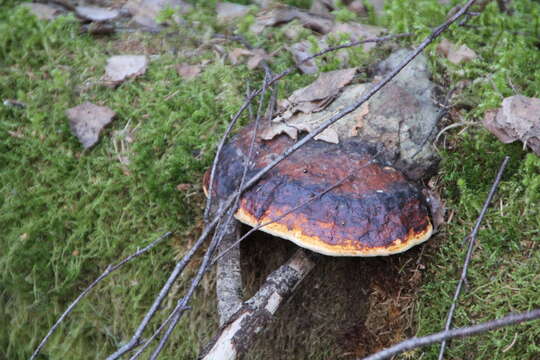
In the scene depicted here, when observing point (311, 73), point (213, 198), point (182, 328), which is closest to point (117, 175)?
point (213, 198)

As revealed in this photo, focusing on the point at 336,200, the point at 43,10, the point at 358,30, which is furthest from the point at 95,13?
the point at 336,200

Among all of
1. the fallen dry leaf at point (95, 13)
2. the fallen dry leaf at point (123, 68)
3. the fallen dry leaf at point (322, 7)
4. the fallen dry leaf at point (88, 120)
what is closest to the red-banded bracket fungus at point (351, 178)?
the fallen dry leaf at point (88, 120)

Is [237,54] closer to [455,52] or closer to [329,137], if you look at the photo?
[329,137]

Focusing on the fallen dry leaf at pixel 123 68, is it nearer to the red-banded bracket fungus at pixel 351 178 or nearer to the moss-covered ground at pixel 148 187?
the moss-covered ground at pixel 148 187

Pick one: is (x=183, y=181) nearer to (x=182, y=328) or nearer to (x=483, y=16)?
(x=182, y=328)

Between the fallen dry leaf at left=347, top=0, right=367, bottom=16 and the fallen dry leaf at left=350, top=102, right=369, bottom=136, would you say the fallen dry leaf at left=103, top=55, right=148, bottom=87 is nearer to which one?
the fallen dry leaf at left=350, top=102, right=369, bottom=136
